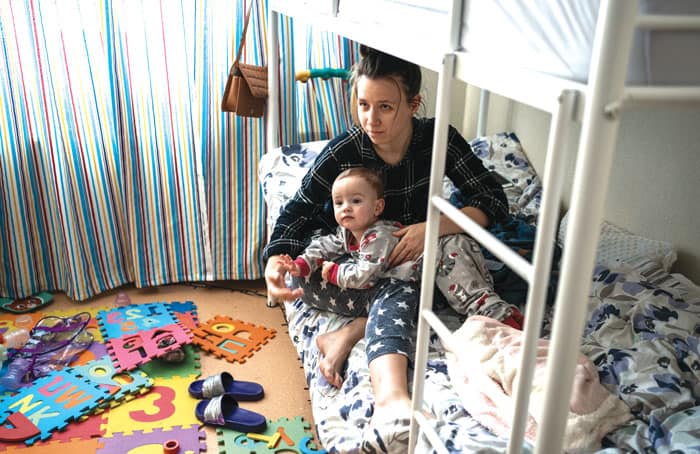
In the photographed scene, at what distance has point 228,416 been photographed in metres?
2.12

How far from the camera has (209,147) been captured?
2.92 m

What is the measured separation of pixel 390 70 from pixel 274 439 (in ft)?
3.85

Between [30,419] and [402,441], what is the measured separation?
52.0 inches

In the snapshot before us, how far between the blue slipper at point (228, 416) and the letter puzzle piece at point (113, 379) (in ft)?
0.87

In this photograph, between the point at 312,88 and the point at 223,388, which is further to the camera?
the point at 312,88

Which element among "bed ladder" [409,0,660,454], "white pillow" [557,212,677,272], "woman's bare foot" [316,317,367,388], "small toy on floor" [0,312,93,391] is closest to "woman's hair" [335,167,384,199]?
"woman's bare foot" [316,317,367,388]

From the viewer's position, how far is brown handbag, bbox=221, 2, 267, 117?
8.95 ft

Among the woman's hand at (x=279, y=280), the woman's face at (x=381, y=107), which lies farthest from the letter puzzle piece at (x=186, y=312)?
the woman's face at (x=381, y=107)

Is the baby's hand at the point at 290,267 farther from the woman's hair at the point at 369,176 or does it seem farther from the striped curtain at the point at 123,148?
the striped curtain at the point at 123,148

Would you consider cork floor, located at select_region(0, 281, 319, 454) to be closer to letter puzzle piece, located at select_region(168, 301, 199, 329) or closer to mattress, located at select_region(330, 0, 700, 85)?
letter puzzle piece, located at select_region(168, 301, 199, 329)

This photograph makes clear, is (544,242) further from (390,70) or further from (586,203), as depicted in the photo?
(390,70)

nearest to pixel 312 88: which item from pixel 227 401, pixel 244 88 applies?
pixel 244 88

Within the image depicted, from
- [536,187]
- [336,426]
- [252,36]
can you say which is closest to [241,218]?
[252,36]

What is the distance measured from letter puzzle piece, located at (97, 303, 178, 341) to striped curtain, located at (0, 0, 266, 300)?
0.19 meters
